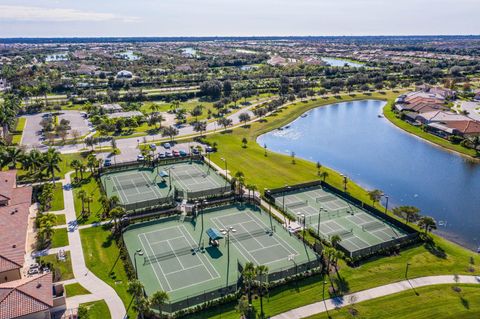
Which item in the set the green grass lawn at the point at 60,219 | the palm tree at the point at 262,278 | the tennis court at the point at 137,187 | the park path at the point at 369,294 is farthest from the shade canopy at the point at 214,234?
the green grass lawn at the point at 60,219

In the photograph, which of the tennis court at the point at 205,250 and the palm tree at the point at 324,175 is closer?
the tennis court at the point at 205,250

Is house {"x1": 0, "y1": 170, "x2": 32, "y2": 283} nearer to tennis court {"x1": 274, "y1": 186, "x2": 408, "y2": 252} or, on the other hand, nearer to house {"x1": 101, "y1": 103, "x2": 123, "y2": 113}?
tennis court {"x1": 274, "y1": 186, "x2": 408, "y2": 252}

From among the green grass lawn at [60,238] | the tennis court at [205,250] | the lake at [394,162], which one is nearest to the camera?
the tennis court at [205,250]

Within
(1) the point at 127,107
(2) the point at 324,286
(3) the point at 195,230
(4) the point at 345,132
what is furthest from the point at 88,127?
(2) the point at 324,286

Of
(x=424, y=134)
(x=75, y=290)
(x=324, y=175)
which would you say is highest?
(x=324, y=175)

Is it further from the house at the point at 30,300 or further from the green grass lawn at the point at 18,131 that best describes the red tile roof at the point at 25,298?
the green grass lawn at the point at 18,131

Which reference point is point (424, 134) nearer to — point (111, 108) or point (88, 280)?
point (111, 108)

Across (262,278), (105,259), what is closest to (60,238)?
(105,259)
